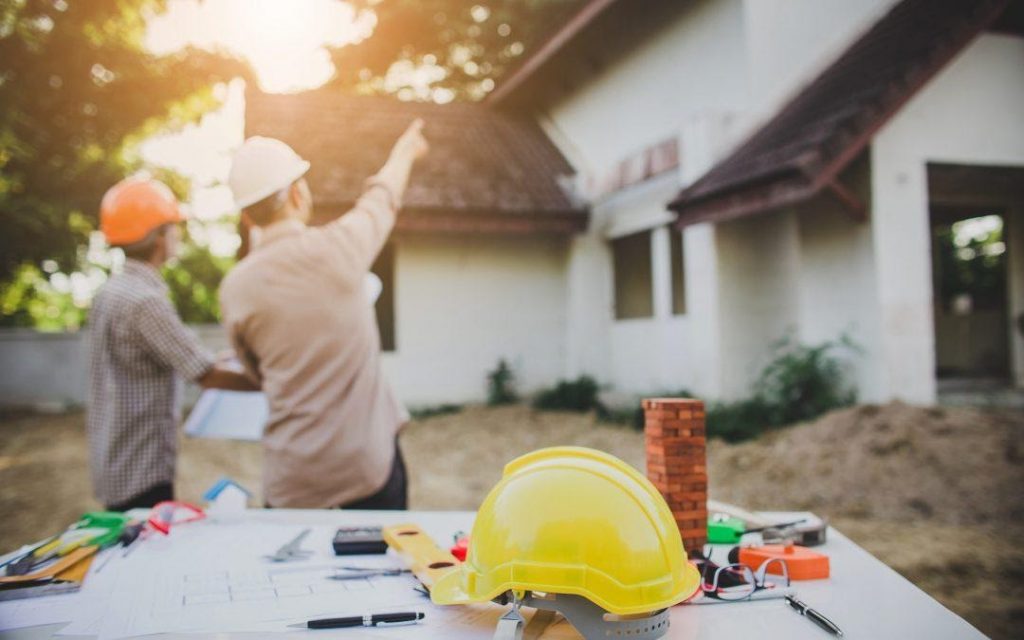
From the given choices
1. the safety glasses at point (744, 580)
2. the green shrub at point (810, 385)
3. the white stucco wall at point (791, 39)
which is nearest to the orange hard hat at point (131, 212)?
the safety glasses at point (744, 580)

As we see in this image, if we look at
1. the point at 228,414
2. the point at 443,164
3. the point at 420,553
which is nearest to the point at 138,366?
the point at 228,414

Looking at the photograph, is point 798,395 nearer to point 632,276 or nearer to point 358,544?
point 632,276

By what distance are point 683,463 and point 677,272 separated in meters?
7.37

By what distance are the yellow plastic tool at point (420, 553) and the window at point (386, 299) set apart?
8.49 metres

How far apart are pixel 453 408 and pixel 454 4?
7.54 metres

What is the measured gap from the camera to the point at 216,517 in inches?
77.2

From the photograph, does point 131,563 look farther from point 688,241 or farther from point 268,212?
point 688,241

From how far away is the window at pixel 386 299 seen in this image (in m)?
10.1

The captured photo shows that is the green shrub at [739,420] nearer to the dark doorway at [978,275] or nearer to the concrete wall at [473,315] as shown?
the dark doorway at [978,275]

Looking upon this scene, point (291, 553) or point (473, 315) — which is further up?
point (473, 315)

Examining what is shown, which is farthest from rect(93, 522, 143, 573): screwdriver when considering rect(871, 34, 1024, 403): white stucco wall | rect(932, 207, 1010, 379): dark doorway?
rect(932, 207, 1010, 379): dark doorway

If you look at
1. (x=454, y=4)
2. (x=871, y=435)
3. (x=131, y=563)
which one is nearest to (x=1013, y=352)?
(x=871, y=435)

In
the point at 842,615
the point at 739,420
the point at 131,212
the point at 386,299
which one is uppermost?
the point at 386,299

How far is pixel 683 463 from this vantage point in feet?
4.98
